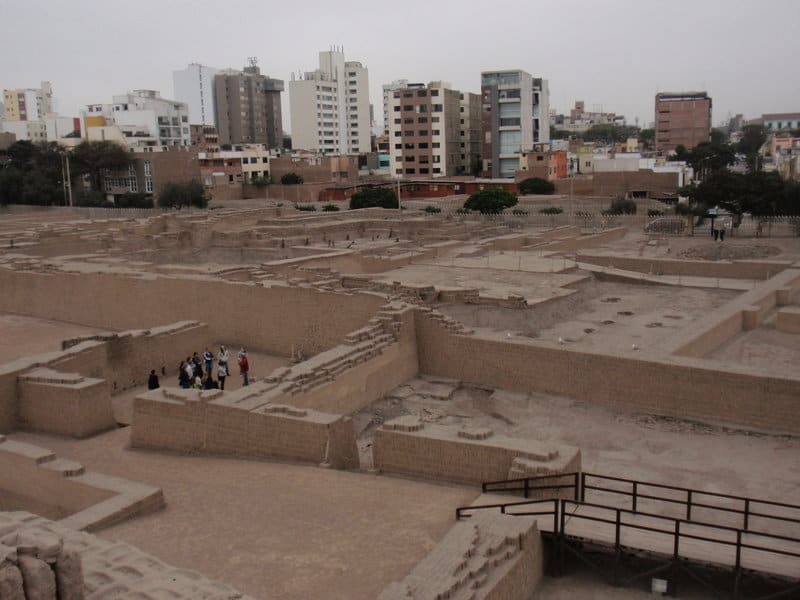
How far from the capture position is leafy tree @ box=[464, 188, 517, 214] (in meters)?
42.8

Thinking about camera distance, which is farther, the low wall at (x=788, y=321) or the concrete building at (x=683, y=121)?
the concrete building at (x=683, y=121)

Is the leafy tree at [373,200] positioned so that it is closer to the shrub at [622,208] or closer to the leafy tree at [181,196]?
the leafy tree at [181,196]

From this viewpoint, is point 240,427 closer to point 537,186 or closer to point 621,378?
point 621,378

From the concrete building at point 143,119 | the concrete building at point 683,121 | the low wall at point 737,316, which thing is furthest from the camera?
the concrete building at point 683,121

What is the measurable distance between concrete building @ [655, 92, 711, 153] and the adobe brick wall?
8862 centimetres

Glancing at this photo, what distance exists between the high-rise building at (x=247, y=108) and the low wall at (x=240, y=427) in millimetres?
92064

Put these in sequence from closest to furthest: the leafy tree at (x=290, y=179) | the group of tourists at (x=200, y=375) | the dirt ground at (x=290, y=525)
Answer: the dirt ground at (x=290, y=525) → the group of tourists at (x=200, y=375) → the leafy tree at (x=290, y=179)

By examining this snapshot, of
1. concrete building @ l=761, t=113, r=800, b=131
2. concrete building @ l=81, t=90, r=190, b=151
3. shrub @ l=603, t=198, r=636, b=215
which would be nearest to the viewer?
shrub @ l=603, t=198, r=636, b=215

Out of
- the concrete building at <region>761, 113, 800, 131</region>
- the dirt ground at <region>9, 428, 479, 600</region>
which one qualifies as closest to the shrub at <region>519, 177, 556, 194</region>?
the dirt ground at <region>9, 428, 479, 600</region>

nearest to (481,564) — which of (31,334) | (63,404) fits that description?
(63,404)

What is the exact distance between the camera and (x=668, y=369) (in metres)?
12.5

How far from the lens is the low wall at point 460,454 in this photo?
355 inches

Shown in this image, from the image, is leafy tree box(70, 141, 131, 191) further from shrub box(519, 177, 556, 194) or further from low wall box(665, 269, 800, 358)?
low wall box(665, 269, 800, 358)

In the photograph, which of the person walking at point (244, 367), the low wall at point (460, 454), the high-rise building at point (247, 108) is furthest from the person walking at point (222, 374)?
the high-rise building at point (247, 108)
